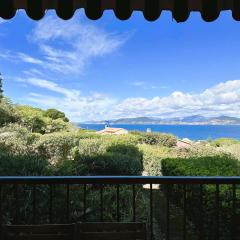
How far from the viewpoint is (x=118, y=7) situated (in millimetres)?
2762

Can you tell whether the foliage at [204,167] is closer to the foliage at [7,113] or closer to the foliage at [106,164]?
the foliage at [106,164]

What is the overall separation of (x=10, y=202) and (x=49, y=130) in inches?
616

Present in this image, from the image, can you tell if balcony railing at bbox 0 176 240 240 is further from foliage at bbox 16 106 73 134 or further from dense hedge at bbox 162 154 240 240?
foliage at bbox 16 106 73 134

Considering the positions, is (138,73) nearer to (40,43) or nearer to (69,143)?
(40,43)

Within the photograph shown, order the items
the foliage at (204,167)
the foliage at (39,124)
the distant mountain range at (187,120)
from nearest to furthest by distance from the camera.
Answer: the foliage at (204,167) → the foliage at (39,124) → the distant mountain range at (187,120)

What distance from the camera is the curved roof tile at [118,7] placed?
2.74 m

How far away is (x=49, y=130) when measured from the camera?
22250 millimetres

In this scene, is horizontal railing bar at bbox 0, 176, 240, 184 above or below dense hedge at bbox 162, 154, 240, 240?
above

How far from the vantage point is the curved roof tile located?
2744 millimetres

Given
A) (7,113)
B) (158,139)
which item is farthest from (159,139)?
(7,113)

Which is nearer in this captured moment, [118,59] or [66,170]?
[66,170]

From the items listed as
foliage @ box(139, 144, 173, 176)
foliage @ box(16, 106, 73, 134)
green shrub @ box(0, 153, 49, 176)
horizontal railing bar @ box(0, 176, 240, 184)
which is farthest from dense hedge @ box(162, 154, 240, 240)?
foliage @ box(16, 106, 73, 134)

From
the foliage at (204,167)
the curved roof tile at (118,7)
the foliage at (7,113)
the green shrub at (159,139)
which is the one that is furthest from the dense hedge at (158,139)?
the curved roof tile at (118,7)

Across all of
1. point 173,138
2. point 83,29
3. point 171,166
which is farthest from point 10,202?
point 83,29
